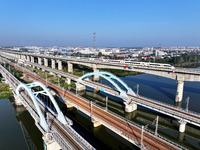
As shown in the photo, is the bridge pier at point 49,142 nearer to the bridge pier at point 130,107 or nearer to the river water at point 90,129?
the river water at point 90,129

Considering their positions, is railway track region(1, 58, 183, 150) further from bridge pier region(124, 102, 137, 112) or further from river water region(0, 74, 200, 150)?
bridge pier region(124, 102, 137, 112)

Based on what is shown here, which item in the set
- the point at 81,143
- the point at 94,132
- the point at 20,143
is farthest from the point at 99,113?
the point at 20,143

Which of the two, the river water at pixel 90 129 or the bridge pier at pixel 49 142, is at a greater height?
the bridge pier at pixel 49 142

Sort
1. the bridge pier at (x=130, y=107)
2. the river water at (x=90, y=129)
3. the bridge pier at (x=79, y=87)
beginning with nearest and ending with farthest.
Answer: the river water at (x=90, y=129)
the bridge pier at (x=130, y=107)
the bridge pier at (x=79, y=87)

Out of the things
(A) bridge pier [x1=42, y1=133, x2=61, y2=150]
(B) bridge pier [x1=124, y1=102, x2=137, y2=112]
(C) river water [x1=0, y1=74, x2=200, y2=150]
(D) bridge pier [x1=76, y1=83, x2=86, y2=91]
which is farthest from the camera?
(D) bridge pier [x1=76, y1=83, x2=86, y2=91]

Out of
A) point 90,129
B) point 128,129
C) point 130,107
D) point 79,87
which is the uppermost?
point 79,87

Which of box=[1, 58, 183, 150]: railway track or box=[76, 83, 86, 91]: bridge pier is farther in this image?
box=[76, 83, 86, 91]: bridge pier

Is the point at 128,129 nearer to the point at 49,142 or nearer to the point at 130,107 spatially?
the point at 130,107

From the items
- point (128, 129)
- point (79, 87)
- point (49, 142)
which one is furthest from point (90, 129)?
point (79, 87)

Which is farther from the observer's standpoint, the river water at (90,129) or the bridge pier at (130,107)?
the bridge pier at (130,107)

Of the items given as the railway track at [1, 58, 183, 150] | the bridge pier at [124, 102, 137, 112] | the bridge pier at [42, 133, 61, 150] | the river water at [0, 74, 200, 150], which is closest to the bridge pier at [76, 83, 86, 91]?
the river water at [0, 74, 200, 150]

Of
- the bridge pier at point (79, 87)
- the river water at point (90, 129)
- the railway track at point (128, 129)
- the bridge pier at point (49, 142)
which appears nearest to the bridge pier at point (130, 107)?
the river water at point (90, 129)

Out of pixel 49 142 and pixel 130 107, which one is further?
pixel 130 107

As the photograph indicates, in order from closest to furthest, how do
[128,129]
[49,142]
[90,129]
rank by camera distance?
[49,142] < [128,129] < [90,129]
